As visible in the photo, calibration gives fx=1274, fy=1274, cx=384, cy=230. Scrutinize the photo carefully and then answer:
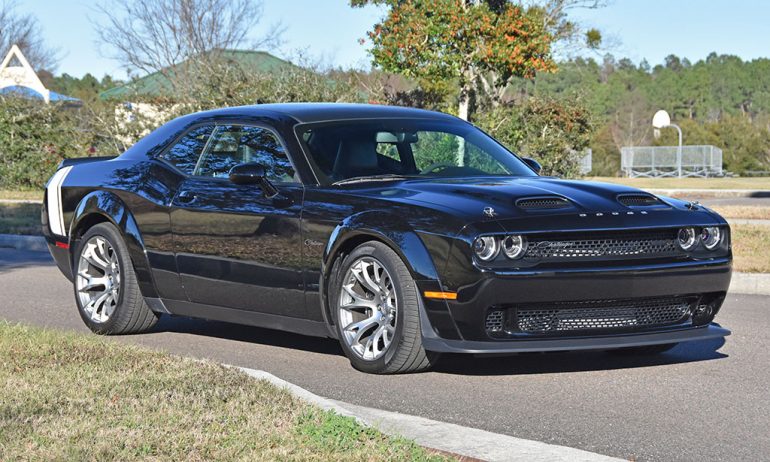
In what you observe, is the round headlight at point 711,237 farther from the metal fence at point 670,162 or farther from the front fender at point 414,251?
the metal fence at point 670,162

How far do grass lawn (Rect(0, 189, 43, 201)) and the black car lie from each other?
16.9 m

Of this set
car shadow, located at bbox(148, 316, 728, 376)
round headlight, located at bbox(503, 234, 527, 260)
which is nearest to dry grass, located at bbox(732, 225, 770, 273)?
car shadow, located at bbox(148, 316, 728, 376)

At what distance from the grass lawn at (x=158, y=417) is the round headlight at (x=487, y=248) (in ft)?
4.20

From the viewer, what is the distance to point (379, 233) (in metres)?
6.94

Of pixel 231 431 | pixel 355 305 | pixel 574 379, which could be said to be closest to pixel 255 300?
pixel 355 305

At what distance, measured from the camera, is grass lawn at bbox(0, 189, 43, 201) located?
2562 cm

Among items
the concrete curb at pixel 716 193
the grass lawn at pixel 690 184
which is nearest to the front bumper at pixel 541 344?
the concrete curb at pixel 716 193

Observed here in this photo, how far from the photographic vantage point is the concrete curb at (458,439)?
16.2 feet

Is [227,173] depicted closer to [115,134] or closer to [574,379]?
[574,379]

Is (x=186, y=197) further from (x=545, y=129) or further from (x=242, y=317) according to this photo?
(x=545, y=129)

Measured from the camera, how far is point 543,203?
6.86 m

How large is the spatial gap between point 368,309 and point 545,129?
17.7 m

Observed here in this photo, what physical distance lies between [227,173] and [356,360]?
181 centimetres

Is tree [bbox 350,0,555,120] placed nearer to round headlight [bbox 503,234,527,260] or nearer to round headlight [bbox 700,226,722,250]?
round headlight [bbox 700,226,722,250]
